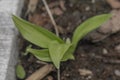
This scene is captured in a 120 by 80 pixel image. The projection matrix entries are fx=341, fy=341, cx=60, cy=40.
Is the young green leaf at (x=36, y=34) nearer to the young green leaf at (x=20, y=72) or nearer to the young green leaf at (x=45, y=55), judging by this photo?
the young green leaf at (x=45, y=55)

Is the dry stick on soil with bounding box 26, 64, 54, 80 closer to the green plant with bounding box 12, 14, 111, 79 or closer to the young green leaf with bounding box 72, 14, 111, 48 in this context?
the green plant with bounding box 12, 14, 111, 79

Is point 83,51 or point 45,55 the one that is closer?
point 45,55

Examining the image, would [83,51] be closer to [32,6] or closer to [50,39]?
[50,39]

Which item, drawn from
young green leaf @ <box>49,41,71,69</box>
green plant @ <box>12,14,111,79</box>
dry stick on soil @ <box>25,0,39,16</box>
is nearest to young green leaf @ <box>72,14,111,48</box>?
green plant @ <box>12,14,111,79</box>

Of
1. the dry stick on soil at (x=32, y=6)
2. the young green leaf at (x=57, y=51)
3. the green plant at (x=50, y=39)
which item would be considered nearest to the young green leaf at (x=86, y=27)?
the green plant at (x=50, y=39)

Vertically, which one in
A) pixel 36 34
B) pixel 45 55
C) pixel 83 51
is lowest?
pixel 83 51

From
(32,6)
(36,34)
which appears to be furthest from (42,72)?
(32,6)
